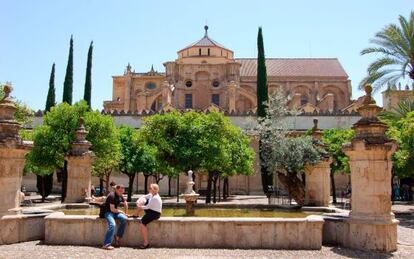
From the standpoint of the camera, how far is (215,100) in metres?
56.7

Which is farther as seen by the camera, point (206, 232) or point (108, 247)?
point (206, 232)

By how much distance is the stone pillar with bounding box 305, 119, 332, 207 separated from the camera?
1510cm

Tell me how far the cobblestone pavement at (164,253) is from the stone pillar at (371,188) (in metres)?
0.34

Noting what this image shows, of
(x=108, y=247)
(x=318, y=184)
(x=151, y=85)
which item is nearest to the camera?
(x=108, y=247)

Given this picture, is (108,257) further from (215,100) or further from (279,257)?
(215,100)

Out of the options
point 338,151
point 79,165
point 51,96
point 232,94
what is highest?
point 232,94

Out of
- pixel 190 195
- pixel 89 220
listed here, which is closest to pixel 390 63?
pixel 190 195

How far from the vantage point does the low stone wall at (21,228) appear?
30.3ft

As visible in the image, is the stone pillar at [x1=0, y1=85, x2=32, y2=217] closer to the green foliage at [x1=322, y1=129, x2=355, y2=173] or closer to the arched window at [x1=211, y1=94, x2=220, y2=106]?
the green foliage at [x1=322, y1=129, x2=355, y2=173]

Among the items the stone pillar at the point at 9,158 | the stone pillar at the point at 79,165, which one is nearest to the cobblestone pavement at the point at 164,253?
the stone pillar at the point at 9,158

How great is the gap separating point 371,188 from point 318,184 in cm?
592

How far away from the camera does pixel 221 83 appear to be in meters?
56.1

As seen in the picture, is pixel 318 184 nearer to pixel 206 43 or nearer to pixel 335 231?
pixel 335 231

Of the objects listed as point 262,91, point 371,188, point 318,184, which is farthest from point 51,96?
point 371,188
